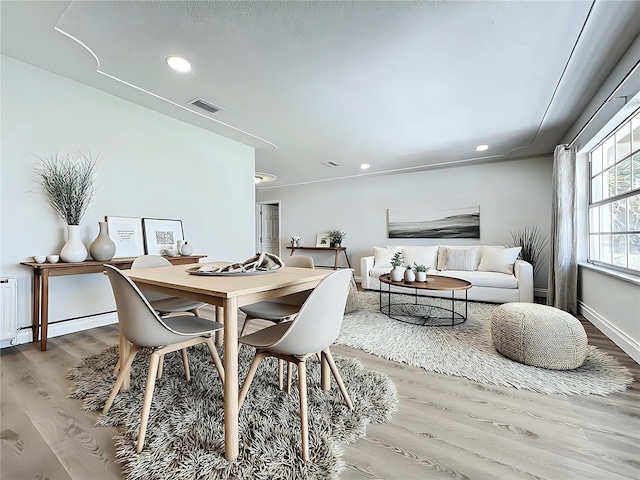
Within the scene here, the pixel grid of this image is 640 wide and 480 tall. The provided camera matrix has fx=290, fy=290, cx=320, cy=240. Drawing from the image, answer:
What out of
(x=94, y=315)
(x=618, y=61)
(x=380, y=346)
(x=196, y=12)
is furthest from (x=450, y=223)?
(x=94, y=315)

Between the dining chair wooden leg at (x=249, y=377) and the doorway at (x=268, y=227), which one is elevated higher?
the doorway at (x=268, y=227)

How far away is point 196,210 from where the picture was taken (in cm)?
390

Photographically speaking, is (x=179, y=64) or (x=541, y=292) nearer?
(x=179, y=64)

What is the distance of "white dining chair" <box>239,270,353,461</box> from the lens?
1.26 m

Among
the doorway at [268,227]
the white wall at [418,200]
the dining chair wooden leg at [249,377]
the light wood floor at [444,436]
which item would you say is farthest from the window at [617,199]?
the doorway at [268,227]

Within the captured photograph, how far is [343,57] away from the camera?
2.20 metres

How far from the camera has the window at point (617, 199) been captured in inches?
97.4

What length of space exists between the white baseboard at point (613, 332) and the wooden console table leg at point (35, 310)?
4.83 metres

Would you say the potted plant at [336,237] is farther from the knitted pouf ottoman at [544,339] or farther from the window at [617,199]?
the knitted pouf ottoman at [544,339]

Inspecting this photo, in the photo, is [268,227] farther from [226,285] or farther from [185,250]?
[226,285]

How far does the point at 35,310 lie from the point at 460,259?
5.24 metres

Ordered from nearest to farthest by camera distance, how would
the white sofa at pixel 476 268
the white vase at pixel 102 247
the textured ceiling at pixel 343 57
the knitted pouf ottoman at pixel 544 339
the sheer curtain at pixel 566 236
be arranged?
the textured ceiling at pixel 343 57
the knitted pouf ottoman at pixel 544 339
the white vase at pixel 102 247
the sheer curtain at pixel 566 236
the white sofa at pixel 476 268

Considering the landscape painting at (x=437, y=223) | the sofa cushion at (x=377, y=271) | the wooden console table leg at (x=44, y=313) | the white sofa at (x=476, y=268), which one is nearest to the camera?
the wooden console table leg at (x=44, y=313)

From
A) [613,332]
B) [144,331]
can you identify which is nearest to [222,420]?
[144,331]
